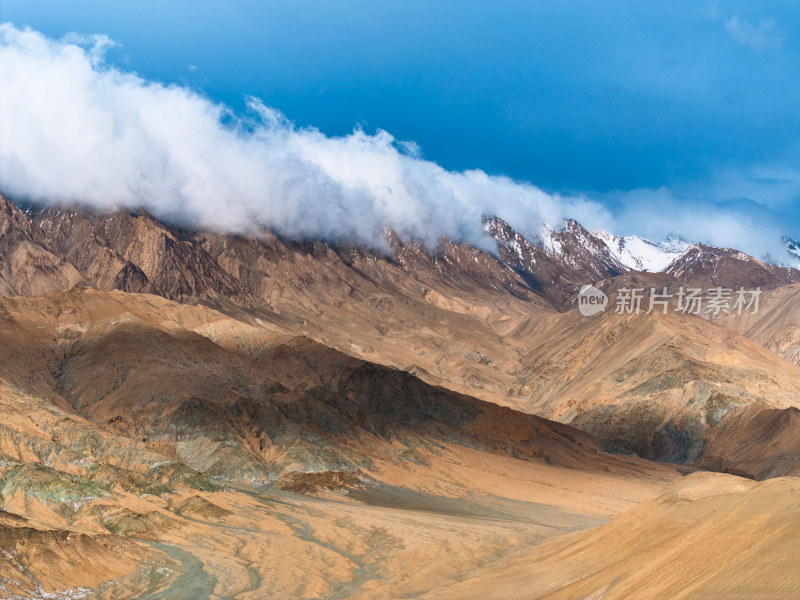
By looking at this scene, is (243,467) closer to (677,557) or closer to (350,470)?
(350,470)

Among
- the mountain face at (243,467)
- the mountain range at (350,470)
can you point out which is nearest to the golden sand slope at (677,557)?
the mountain range at (350,470)

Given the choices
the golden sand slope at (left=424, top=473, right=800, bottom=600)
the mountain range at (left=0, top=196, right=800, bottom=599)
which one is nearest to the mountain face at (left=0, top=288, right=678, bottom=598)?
the mountain range at (left=0, top=196, right=800, bottom=599)

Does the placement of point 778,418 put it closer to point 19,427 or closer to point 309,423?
point 309,423

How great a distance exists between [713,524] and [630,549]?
27.8 ft

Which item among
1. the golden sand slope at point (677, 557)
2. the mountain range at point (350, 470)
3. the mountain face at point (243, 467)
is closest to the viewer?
the golden sand slope at point (677, 557)

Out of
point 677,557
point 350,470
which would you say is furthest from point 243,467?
point 677,557

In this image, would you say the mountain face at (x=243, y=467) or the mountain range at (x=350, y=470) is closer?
the mountain range at (x=350, y=470)

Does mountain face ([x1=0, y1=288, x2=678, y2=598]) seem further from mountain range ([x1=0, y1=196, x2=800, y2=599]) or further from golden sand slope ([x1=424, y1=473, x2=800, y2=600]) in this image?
golden sand slope ([x1=424, y1=473, x2=800, y2=600])

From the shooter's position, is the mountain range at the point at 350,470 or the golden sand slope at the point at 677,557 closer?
the golden sand slope at the point at 677,557

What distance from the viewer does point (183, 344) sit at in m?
145

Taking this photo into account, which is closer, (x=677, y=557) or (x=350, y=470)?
(x=677, y=557)

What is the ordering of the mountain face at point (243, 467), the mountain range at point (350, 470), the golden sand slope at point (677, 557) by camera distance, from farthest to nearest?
the mountain face at point (243, 467), the mountain range at point (350, 470), the golden sand slope at point (677, 557)

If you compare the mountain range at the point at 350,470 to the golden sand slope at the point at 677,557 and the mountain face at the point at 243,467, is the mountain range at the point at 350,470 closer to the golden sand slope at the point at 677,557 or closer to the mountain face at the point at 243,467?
the golden sand slope at the point at 677,557

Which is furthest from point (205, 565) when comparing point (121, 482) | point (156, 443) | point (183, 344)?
point (183, 344)
